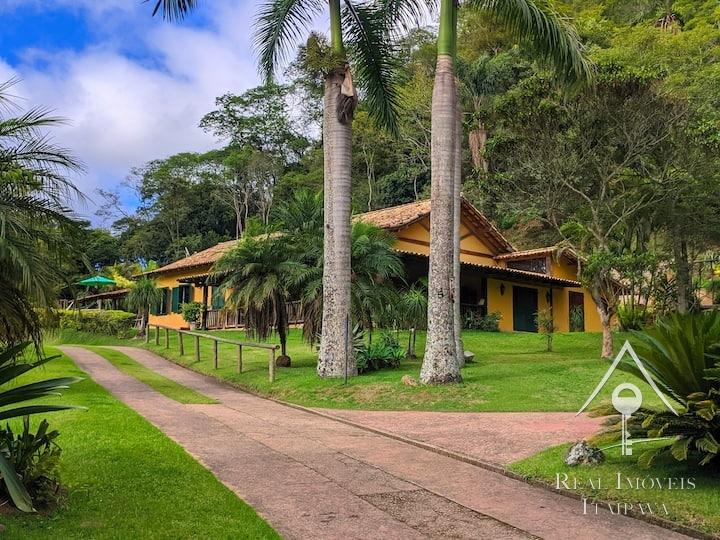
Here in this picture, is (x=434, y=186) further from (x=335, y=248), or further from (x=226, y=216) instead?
(x=226, y=216)

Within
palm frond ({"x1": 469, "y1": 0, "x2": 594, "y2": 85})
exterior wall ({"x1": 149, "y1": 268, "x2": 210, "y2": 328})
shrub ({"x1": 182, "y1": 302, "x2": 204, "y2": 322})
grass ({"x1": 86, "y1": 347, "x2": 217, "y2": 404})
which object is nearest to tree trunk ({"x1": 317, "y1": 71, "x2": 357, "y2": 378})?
grass ({"x1": 86, "y1": 347, "x2": 217, "y2": 404})

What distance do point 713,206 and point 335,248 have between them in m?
14.7

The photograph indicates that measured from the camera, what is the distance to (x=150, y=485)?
5531 mm

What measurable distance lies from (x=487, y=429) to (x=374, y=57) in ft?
32.2

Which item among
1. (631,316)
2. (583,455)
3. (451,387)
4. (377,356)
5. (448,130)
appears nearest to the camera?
(583,455)

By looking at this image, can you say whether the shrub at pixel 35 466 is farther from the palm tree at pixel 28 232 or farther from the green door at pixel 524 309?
the green door at pixel 524 309

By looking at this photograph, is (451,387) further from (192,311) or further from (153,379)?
(192,311)

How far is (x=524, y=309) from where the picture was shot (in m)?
29.1

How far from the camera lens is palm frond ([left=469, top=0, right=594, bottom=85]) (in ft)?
40.5

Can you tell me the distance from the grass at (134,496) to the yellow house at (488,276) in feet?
55.7

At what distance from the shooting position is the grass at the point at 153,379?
12.6m

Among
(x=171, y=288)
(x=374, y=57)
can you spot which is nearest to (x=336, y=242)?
(x=374, y=57)

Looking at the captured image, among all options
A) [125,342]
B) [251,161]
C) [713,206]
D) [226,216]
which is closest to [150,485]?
[713,206]

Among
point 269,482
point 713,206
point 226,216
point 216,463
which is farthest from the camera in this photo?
point 226,216
